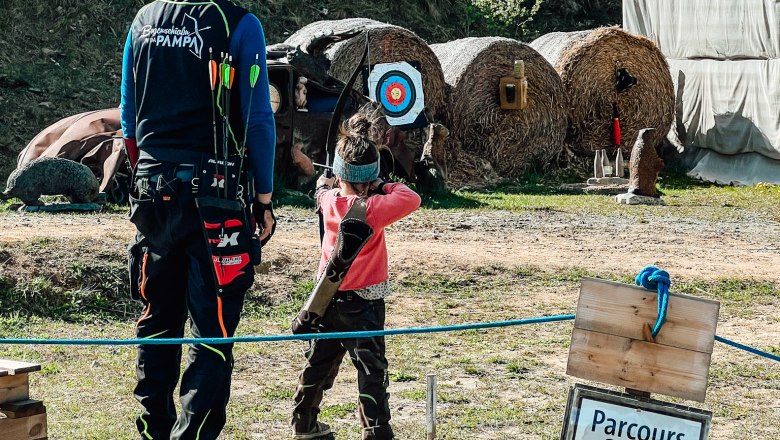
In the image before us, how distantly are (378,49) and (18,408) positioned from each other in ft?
40.3

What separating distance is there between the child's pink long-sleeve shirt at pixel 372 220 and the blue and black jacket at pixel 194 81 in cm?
57

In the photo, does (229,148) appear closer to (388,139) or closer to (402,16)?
(388,139)

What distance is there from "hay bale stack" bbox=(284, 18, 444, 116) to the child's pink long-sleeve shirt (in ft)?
33.5

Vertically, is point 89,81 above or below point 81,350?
above

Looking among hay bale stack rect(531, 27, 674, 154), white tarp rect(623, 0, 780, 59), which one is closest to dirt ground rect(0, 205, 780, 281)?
white tarp rect(623, 0, 780, 59)

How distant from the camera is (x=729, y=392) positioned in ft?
20.8

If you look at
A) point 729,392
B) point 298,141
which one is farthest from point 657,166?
point 729,392

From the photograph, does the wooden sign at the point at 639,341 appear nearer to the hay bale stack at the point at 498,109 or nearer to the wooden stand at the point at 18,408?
the wooden stand at the point at 18,408

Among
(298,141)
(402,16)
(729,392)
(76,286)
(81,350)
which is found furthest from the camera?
(402,16)

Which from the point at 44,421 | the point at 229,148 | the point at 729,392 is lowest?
the point at 729,392

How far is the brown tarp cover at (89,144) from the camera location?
481 inches

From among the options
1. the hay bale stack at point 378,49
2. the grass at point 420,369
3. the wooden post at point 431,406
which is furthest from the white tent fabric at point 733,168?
the wooden post at point 431,406

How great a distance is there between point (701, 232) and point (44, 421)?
8.78m

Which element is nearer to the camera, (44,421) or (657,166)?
(44,421)
